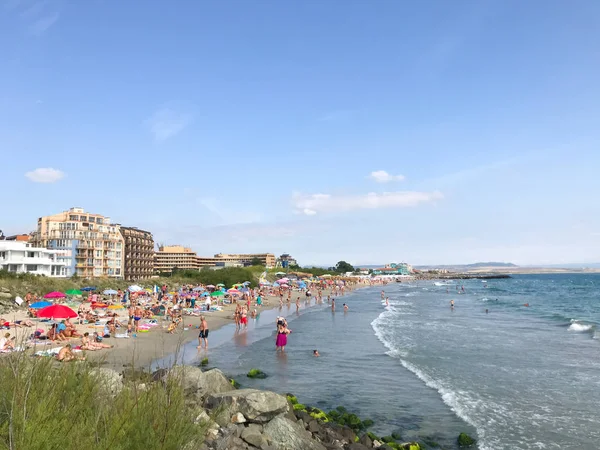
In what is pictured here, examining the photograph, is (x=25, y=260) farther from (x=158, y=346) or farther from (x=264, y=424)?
(x=264, y=424)

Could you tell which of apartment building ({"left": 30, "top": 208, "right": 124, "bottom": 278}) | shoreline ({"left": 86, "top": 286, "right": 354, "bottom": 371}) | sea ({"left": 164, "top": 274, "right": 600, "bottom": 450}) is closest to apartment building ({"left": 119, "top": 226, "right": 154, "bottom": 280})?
apartment building ({"left": 30, "top": 208, "right": 124, "bottom": 278})

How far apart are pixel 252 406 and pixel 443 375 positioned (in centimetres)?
1053

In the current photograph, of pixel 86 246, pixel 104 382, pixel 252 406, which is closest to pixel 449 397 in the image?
pixel 252 406

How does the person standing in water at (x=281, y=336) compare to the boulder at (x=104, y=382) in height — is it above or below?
below

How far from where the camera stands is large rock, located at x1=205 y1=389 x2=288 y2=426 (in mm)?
9906

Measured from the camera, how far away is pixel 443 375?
1778 cm

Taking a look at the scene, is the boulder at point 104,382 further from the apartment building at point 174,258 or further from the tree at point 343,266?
the tree at point 343,266

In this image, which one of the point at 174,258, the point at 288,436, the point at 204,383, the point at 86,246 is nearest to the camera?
the point at 288,436

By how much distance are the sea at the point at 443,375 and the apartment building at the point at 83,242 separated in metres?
48.9

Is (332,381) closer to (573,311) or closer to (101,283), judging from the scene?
(573,311)

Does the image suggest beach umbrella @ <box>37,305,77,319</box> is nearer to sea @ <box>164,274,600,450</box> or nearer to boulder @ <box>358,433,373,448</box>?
sea @ <box>164,274,600,450</box>

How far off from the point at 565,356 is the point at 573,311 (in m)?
29.1

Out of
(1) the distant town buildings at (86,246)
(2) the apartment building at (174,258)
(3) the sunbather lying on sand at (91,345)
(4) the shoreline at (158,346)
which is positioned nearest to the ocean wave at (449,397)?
(4) the shoreline at (158,346)

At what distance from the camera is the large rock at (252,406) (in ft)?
32.5
